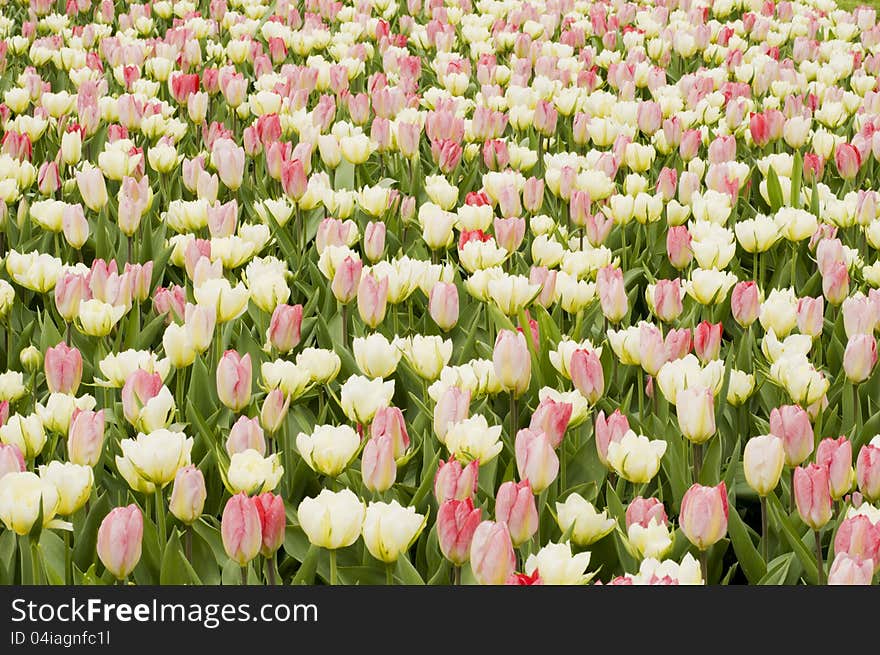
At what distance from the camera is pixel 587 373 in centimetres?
236

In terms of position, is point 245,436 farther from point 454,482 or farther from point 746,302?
point 746,302

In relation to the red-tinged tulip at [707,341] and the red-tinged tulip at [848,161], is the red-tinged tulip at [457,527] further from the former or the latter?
the red-tinged tulip at [848,161]

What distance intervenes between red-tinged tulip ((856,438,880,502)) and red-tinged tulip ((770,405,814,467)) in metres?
0.11

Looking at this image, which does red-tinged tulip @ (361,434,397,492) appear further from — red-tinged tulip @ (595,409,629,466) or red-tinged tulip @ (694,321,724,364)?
red-tinged tulip @ (694,321,724,364)

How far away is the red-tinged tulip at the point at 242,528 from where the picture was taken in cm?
177

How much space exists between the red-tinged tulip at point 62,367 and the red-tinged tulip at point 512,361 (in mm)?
860

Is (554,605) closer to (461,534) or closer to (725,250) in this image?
(461,534)

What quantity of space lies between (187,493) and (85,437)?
256mm

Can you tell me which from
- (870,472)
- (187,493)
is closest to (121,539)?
(187,493)

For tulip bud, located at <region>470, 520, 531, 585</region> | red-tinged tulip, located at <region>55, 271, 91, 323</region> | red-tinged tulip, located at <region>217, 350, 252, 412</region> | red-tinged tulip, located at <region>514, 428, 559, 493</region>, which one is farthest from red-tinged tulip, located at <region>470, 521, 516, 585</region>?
red-tinged tulip, located at <region>55, 271, 91, 323</region>

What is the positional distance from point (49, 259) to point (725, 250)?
5.73 feet

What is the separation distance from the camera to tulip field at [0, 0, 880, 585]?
1.95 metres

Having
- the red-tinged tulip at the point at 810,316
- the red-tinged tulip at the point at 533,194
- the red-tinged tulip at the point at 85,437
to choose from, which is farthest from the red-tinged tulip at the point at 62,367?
the red-tinged tulip at the point at 533,194

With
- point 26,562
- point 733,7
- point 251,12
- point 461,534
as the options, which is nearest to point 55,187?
point 26,562
